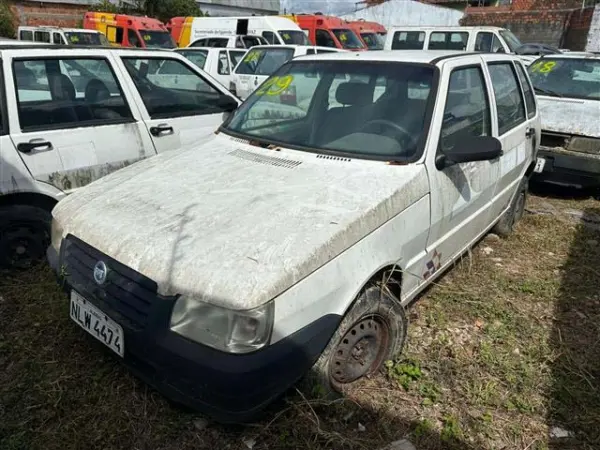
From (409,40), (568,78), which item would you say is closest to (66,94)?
(568,78)

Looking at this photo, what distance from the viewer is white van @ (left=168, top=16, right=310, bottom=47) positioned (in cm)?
1568

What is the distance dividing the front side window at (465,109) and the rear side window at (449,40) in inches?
372

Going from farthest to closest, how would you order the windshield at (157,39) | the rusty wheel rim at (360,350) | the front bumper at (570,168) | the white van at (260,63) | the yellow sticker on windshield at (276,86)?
the windshield at (157,39) < the white van at (260,63) < the front bumper at (570,168) < the yellow sticker on windshield at (276,86) < the rusty wheel rim at (360,350)

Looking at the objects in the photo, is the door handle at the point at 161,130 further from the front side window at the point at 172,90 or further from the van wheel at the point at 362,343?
the van wheel at the point at 362,343

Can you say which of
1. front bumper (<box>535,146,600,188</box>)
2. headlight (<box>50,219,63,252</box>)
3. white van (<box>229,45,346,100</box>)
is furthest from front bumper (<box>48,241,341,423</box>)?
white van (<box>229,45,346,100</box>)

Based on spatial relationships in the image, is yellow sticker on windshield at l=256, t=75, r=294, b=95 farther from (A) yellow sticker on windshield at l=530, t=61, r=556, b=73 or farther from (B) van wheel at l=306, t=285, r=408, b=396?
(A) yellow sticker on windshield at l=530, t=61, r=556, b=73

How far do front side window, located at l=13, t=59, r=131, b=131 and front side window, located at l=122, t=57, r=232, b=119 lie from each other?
236 millimetres

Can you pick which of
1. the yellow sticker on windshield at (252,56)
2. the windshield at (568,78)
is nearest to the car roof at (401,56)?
the windshield at (568,78)

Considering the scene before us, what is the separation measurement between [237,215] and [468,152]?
4.64 ft

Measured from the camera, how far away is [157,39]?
722 inches

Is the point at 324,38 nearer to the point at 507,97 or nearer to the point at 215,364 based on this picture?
the point at 507,97

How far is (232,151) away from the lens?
10.2 ft

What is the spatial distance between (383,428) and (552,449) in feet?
2.70

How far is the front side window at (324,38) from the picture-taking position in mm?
15945
